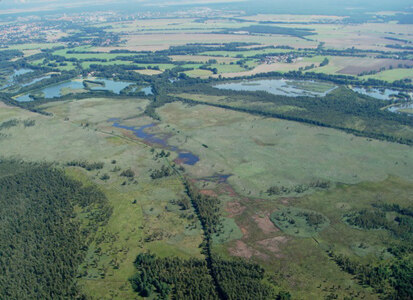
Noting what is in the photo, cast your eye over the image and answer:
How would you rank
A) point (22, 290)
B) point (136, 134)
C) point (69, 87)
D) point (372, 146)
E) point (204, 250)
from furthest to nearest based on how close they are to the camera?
point (69, 87) → point (136, 134) → point (372, 146) → point (204, 250) → point (22, 290)

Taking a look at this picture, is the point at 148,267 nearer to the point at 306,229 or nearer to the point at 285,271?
the point at 285,271

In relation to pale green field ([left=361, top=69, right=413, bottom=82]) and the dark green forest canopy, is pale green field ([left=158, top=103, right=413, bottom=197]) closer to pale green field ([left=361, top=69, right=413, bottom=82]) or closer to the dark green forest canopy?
the dark green forest canopy

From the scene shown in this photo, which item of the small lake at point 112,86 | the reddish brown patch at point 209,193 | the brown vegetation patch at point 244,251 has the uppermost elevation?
the small lake at point 112,86

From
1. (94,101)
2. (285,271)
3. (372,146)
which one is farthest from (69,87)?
(285,271)

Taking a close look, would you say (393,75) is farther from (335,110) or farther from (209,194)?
(209,194)

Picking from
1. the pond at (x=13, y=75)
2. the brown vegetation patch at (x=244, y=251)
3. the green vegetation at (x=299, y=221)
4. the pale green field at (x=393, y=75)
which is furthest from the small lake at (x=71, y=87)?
the brown vegetation patch at (x=244, y=251)

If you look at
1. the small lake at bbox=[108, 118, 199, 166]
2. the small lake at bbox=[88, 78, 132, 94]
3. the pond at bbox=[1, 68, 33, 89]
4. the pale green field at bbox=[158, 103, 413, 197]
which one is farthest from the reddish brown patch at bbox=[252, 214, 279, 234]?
the pond at bbox=[1, 68, 33, 89]

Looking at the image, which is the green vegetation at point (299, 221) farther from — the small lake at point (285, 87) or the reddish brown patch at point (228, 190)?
the small lake at point (285, 87)
